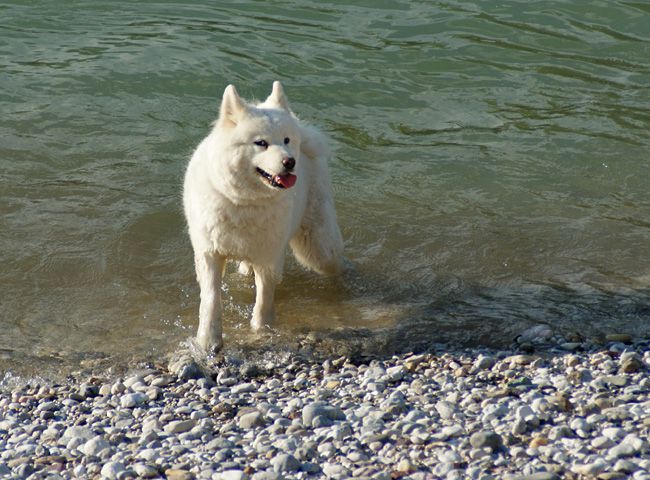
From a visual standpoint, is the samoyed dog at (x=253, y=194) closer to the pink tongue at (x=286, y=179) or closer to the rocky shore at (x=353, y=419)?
the pink tongue at (x=286, y=179)

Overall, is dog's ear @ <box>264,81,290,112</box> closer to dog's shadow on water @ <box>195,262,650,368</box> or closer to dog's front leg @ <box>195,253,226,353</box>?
dog's front leg @ <box>195,253,226,353</box>

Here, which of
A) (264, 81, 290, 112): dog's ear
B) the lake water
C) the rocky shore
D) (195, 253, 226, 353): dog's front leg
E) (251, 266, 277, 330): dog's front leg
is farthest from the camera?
the lake water

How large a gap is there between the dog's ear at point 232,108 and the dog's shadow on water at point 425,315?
1673 millimetres

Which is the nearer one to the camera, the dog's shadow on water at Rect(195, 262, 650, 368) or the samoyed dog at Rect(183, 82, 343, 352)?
the samoyed dog at Rect(183, 82, 343, 352)

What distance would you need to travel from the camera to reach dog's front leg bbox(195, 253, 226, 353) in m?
7.47

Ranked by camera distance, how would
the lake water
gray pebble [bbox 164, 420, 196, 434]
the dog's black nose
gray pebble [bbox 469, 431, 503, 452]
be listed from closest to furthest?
gray pebble [bbox 469, 431, 503, 452] → gray pebble [bbox 164, 420, 196, 434] → the dog's black nose → the lake water

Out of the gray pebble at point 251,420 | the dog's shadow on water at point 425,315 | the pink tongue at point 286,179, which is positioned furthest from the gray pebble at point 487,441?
the pink tongue at point 286,179

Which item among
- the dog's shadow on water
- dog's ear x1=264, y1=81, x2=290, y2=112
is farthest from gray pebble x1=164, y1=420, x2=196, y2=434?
dog's ear x1=264, y1=81, x2=290, y2=112

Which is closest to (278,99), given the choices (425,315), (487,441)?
(425,315)

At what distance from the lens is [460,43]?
14359mm

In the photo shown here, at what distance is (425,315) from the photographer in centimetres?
808

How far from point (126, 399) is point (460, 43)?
923 centimetres

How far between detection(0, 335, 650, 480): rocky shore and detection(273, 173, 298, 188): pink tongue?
1.27 meters

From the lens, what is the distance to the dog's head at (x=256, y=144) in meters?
6.70
